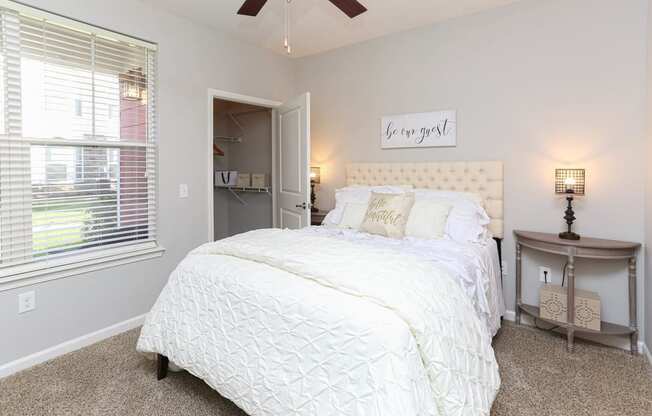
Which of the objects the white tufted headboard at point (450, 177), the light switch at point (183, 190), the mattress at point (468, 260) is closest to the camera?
the mattress at point (468, 260)

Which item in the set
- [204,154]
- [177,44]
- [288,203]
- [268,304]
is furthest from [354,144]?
[268,304]

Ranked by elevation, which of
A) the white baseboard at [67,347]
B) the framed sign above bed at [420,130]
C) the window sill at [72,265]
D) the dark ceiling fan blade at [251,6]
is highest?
the dark ceiling fan blade at [251,6]

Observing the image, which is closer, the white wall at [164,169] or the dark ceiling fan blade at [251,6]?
the dark ceiling fan blade at [251,6]

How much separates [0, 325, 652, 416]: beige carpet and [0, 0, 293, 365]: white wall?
0.28m

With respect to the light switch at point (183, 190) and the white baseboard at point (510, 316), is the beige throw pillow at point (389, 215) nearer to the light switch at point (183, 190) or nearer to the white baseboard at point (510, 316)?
the white baseboard at point (510, 316)

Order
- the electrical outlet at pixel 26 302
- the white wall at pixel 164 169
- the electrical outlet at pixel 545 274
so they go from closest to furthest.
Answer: the electrical outlet at pixel 26 302 → the white wall at pixel 164 169 → the electrical outlet at pixel 545 274

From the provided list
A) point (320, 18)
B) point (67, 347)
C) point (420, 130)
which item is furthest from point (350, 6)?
point (67, 347)

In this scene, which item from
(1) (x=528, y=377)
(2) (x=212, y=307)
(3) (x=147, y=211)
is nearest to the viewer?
(2) (x=212, y=307)

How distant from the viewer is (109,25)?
2605 millimetres

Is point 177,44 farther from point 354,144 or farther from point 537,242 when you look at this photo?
point 537,242

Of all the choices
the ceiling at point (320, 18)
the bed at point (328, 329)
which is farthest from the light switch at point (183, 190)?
the ceiling at point (320, 18)

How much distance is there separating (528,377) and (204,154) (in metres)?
3.03

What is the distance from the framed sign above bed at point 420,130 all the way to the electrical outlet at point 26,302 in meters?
3.04

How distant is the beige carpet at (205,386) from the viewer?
1.86m
